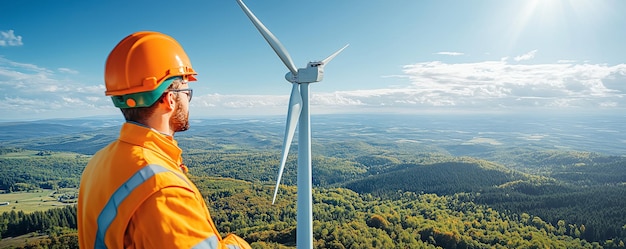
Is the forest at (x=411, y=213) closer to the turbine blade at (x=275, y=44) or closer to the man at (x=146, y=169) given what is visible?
the turbine blade at (x=275, y=44)

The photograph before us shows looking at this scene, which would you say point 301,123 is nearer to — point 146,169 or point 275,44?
point 275,44

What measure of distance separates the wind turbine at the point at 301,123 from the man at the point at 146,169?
11.6 metres

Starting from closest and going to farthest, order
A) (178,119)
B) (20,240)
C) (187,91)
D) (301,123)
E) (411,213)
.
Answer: (178,119)
(187,91)
(301,123)
(20,240)
(411,213)

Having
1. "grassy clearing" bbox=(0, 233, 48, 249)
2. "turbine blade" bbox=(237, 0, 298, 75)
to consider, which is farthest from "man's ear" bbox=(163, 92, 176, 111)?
"grassy clearing" bbox=(0, 233, 48, 249)

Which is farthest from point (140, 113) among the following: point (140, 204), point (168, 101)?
point (140, 204)

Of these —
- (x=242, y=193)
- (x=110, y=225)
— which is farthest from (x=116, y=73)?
(x=242, y=193)

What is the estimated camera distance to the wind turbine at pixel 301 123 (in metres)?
15.3

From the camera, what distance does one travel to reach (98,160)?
3193 millimetres

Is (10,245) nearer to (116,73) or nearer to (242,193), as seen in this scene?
(242,193)

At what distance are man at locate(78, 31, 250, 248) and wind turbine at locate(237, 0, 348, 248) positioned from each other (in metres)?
11.6

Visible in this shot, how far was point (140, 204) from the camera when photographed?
257 cm

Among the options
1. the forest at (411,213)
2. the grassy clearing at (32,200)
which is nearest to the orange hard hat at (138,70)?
the forest at (411,213)

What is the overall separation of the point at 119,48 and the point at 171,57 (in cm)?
49

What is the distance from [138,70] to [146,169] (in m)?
1.19
